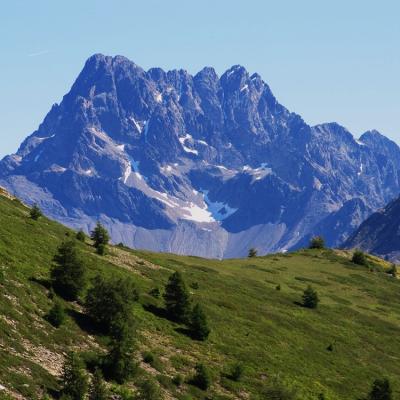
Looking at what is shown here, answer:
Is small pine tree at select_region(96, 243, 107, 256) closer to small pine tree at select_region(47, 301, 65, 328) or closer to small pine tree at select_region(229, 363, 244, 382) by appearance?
small pine tree at select_region(229, 363, 244, 382)

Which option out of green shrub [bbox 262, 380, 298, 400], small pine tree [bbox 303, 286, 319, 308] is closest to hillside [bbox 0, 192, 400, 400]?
small pine tree [bbox 303, 286, 319, 308]

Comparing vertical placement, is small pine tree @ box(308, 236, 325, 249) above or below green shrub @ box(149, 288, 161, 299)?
above

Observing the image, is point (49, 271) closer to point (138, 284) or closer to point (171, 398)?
point (138, 284)

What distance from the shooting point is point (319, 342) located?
69.1 meters

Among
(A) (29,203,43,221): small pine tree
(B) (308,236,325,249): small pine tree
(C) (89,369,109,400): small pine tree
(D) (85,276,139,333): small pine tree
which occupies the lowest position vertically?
(C) (89,369,109,400): small pine tree

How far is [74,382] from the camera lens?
35.3 m

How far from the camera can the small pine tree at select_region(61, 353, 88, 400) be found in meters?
35.2

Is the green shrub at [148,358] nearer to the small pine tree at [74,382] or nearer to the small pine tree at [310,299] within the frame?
the small pine tree at [74,382]

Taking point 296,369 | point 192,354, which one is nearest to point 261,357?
point 296,369

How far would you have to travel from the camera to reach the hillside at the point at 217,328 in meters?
41.2

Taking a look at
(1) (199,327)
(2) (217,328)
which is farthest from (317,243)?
(1) (199,327)

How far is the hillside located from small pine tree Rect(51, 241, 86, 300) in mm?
1293

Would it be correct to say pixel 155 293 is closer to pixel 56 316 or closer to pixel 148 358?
pixel 148 358

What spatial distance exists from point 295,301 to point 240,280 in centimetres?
914
